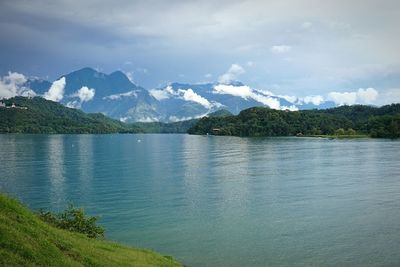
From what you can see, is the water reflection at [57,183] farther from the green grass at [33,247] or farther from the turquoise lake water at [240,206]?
the green grass at [33,247]

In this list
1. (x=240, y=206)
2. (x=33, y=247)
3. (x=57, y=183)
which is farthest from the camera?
(x=57, y=183)

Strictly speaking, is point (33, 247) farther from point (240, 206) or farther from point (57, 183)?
point (57, 183)

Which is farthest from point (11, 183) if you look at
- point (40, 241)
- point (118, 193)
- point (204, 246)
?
point (40, 241)

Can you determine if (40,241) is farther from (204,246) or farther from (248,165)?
(248,165)

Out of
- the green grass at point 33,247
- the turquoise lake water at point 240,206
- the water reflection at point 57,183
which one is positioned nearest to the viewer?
the green grass at point 33,247

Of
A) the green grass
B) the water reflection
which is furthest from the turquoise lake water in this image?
the green grass

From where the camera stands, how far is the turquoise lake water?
47.4 metres

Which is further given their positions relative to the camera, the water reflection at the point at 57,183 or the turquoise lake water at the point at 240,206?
the water reflection at the point at 57,183

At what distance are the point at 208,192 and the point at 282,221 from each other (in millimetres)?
Result: 27591

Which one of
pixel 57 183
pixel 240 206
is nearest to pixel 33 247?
pixel 240 206

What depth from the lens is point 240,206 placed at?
71.9 meters

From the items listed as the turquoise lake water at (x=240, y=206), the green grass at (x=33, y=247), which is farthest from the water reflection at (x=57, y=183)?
the green grass at (x=33, y=247)

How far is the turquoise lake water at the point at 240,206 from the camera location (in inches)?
1866

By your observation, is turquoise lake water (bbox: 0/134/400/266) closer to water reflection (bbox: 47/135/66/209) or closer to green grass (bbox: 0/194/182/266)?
water reflection (bbox: 47/135/66/209)
